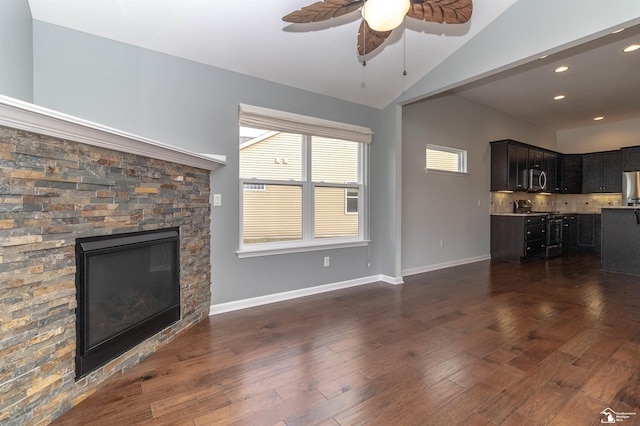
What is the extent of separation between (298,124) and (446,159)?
10.4ft

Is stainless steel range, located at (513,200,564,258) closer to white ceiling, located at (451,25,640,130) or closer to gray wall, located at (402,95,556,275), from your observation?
gray wall, located at (402,95,556,275)

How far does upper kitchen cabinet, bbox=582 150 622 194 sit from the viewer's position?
7.15 meters

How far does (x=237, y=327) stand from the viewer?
2826 mm

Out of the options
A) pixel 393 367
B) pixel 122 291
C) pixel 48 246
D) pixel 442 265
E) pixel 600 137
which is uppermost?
pixel 600 137

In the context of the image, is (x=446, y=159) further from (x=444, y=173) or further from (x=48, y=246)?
(x=48, y=246)

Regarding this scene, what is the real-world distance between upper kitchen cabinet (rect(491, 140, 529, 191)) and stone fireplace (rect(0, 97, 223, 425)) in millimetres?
6034

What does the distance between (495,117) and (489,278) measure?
3.57 m

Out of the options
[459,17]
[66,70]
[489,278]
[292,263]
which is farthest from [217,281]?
[489,278]

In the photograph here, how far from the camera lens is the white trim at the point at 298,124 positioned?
3.28 m

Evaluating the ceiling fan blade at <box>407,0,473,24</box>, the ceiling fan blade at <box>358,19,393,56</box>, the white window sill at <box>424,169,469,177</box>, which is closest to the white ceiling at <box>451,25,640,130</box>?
the white window sill at <box>424,169,469,177</box>

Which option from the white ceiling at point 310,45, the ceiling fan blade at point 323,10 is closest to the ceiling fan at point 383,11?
the ceiling fan blade at point 323,10

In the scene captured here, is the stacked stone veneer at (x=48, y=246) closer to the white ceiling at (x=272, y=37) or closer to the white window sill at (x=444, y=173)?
the white ceiling at (x=272, y=37)

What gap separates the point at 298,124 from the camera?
3.62 m

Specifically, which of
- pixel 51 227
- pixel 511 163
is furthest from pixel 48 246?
pixel 511 163
